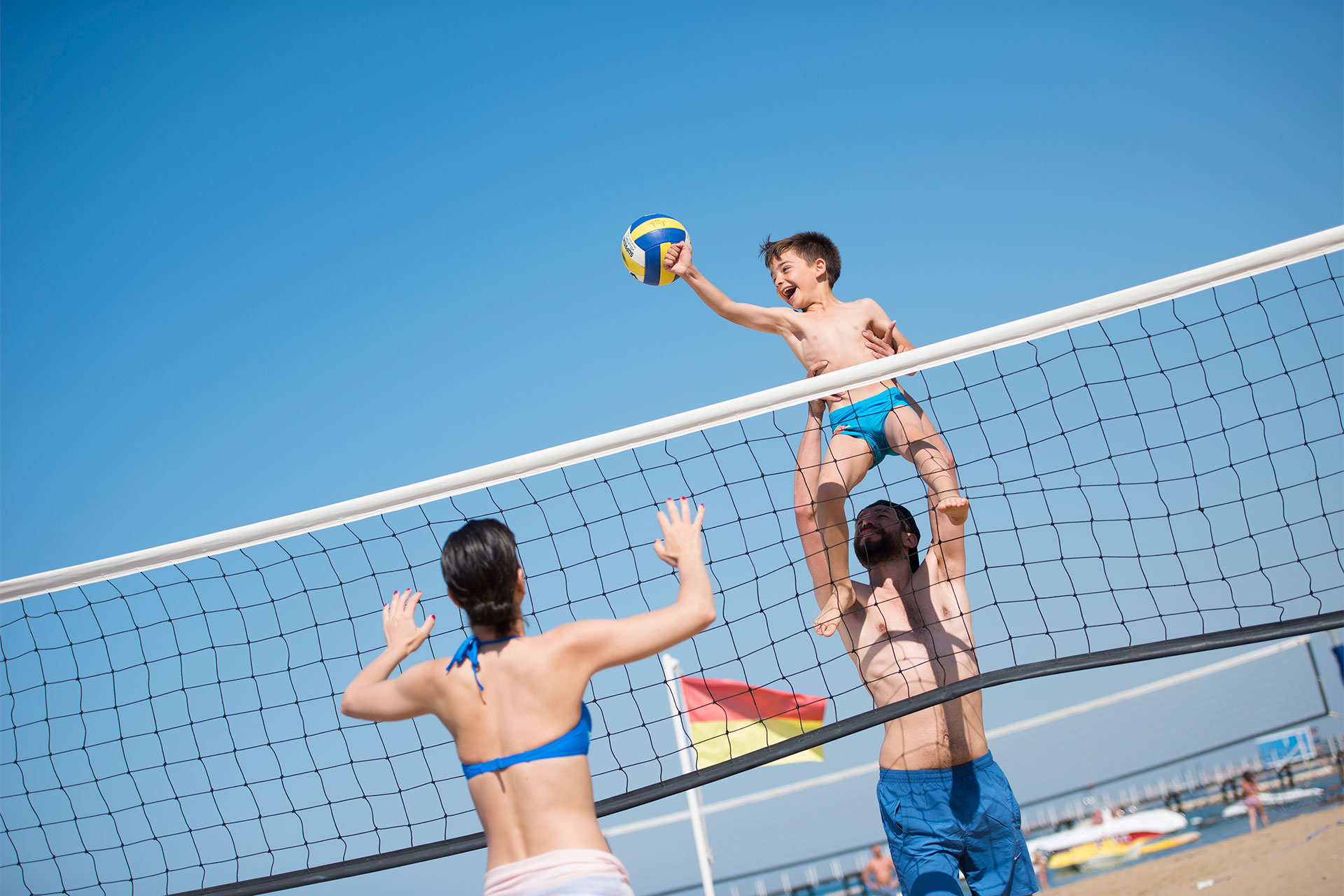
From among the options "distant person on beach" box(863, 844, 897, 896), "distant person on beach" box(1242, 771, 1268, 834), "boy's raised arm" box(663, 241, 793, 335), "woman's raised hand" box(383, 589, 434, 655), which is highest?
"boy's raised arm" box(663, 241, 793, 335)

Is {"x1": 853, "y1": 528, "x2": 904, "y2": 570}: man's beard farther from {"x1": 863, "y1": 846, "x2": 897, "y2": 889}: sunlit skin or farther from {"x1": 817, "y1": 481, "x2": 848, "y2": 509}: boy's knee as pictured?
{"x1": 863, "y1": 846, "x2": 897, "y2": 889}: sunlit skin

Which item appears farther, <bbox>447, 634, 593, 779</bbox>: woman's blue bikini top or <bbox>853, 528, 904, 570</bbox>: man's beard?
<bbox>853, 528, 904, 570</bbox>: man's beard

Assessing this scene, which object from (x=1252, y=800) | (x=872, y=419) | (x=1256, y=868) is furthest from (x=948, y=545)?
(x=1252, y=800)

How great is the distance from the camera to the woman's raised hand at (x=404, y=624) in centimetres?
242

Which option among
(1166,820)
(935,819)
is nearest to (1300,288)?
(935,819)

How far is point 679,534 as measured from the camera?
2219 millimetres

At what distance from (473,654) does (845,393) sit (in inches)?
96.6

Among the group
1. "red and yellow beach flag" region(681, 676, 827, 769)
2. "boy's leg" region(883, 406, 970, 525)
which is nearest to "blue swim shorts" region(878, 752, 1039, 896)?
"boy's leg" region(883, 406, 970, 525)

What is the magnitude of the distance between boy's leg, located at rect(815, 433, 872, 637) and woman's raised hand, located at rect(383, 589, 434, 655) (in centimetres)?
155

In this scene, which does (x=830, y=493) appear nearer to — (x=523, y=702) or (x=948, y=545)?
(x=948, y=545)

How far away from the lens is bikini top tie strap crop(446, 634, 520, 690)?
203 cm

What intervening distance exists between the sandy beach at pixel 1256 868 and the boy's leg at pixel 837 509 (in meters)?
5.60

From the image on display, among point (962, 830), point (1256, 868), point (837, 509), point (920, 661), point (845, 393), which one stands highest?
point (845, 393)

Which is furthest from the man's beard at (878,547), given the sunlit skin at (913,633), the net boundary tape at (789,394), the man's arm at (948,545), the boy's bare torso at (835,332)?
the boy's bare torso at (835,332)
